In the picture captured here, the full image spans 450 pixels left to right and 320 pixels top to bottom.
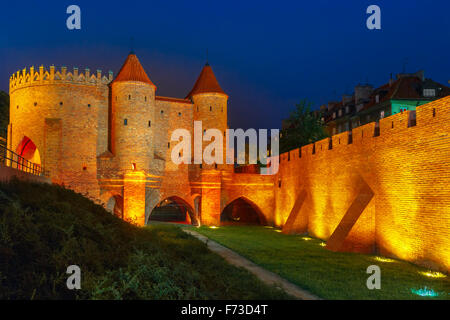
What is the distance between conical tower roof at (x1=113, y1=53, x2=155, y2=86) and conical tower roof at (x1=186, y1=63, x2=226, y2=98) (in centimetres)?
434

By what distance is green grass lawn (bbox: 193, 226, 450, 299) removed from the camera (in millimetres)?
9775

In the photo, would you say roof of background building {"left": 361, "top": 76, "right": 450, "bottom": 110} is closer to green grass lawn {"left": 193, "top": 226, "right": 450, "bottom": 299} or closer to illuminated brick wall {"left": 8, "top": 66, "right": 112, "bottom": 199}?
green grass lawn {"left": 193, "top": 226, "right": 450, "bottom": 299}

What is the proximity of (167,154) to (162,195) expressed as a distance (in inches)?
126

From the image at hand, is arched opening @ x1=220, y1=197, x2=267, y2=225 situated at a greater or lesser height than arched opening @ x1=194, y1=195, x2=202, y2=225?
lesser

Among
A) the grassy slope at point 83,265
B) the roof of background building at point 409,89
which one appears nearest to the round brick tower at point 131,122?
the grassy slope at point 83,265

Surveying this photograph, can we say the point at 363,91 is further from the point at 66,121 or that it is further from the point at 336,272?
the point at 336,272

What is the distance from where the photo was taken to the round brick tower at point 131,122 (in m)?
29.0

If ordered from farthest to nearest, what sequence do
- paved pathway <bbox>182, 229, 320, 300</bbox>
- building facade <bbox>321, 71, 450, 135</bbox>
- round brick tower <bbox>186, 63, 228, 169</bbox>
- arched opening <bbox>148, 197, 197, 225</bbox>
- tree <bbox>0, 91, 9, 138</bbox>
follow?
arched opening <bbox>148, 197, 197, 225</bbox>, tree <bbox>0, 91, 9, 138</bbox>, building facade <bbox>321, 71, 450, 135</bbox>, round brick tower <bbox>186, 63, 228, 169</bbox>, paved pathway <bbox>182, 229, 320, 300</bbox>

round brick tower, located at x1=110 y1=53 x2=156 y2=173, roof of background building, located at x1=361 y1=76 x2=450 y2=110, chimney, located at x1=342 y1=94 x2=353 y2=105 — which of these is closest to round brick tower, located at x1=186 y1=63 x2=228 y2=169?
round brick tower, located at x1=110 y1=53 x2=156 y2=173

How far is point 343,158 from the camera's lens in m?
19.5

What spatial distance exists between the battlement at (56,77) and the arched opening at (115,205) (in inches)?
335

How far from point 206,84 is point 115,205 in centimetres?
1197
